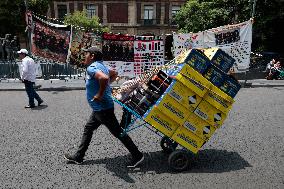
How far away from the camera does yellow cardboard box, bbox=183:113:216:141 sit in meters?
4.70

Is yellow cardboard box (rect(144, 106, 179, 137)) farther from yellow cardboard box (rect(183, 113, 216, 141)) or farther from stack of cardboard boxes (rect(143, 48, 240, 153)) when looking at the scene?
yellow cardboard box (rect(183, 113, 216, 141))

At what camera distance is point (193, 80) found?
4.52 metres

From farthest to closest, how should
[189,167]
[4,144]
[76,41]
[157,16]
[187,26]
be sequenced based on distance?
1. [157,16]
2. [187,26]
3. [76,41]
4. [4,144]
5. [189,167]

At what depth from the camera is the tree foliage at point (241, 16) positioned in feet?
63.0

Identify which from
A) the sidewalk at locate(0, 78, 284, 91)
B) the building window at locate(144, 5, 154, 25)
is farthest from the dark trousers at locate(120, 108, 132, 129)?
the building window at locate(144, 5, 154, 25)

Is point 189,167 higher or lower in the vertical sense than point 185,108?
lower

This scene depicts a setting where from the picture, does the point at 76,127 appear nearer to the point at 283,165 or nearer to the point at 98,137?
the point at 98,137

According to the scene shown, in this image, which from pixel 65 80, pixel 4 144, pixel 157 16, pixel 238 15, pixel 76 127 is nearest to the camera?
pixel 4 144

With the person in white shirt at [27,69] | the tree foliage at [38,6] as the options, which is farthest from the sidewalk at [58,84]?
the tree foliage at [38,6]

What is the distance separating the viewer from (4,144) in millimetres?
5953

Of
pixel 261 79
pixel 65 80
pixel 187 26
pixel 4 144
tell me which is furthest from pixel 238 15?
pixel 4 144

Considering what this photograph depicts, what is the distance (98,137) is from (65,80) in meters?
7.96

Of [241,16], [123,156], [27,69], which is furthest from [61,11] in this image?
[123,156]

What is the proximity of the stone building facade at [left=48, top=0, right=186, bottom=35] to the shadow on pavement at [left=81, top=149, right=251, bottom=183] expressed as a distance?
36419 mm
